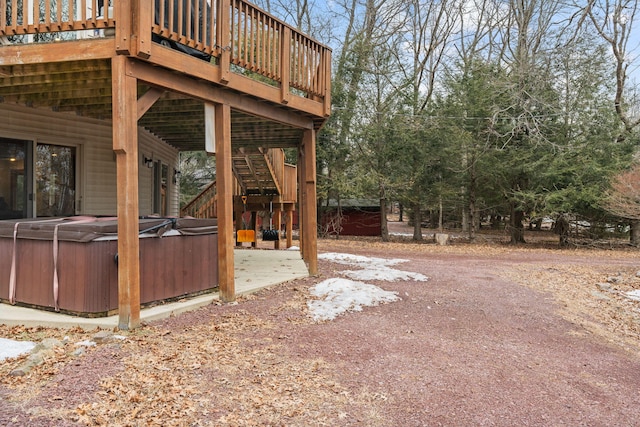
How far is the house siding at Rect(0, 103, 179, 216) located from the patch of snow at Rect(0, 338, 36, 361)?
13.1ft

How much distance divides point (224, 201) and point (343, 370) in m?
2.72

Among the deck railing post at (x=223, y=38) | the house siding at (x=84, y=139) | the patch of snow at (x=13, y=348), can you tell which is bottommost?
the patch of snow at (x=13, y=348)

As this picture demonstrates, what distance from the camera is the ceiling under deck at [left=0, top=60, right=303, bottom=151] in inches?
181

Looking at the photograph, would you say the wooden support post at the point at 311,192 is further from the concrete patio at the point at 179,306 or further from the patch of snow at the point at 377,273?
the patch of snow at the point at 377,273

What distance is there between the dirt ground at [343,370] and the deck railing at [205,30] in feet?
9.33

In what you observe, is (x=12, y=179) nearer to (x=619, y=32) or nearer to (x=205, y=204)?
(x=205, y=204)

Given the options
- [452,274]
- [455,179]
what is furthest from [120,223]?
[455,179]

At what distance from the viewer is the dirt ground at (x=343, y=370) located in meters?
2.75

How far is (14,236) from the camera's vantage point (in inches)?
189

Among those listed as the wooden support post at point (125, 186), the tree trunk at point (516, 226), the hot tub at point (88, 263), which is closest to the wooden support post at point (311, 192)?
the hot tub at point (88, 263)

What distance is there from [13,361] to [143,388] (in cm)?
125

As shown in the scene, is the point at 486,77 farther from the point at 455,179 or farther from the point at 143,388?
the point at 143,388

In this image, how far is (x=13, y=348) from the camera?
11.9 ft

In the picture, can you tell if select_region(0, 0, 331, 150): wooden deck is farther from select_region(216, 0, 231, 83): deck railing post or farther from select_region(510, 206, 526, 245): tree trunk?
select_region(510, 206, 526, 245): tree trunk
